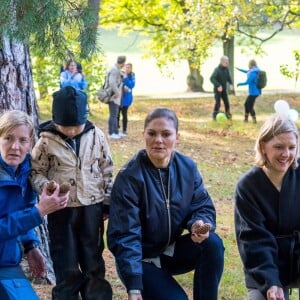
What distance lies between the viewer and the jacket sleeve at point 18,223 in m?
3.21

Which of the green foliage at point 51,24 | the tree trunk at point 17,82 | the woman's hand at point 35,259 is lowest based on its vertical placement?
the woman's hand at point 35,259

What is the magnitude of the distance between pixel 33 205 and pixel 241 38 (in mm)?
21686

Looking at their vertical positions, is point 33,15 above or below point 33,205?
above

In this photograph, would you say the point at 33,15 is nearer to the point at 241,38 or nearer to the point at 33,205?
the point at 33,205

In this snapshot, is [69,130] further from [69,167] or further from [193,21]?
[193,21]

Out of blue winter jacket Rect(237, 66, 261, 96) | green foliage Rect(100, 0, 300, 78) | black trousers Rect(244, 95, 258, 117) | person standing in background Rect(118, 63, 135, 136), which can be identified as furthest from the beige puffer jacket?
green foliage Rect(100, 0, 300, 78)

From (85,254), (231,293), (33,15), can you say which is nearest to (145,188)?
(85,254)

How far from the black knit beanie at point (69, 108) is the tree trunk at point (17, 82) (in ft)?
3.05

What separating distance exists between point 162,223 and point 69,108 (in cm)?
Result: 80

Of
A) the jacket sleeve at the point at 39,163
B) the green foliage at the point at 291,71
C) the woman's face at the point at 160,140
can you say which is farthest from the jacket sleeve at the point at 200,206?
the green foliage at the point at 291,71

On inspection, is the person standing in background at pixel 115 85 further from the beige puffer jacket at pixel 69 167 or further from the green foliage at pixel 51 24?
the beige puffer jacket at pixel 69 167

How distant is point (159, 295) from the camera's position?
3459 millimetres

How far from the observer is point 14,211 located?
3.34 metres

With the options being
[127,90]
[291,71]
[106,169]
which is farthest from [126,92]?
[106,169]
